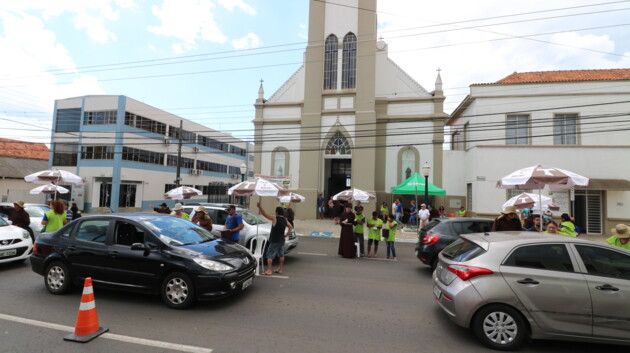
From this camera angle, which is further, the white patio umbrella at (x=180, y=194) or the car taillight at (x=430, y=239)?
the white patio umbrella at (x=180, y=194)

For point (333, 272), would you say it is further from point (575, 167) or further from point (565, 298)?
point (575, 167)

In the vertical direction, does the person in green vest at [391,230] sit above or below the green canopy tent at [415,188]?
below

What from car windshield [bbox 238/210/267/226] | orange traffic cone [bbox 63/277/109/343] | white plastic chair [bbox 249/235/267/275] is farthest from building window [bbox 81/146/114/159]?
orange traffic cone [bbox 63/277/109/343]

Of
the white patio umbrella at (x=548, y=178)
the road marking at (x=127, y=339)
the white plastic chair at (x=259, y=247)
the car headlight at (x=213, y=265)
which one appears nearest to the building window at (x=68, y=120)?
the white plastic chair at (x=259, y=247)

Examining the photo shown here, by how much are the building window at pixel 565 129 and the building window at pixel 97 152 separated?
1449 inches

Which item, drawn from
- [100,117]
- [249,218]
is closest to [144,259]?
[249,218]

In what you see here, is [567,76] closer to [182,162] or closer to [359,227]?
[359,227]

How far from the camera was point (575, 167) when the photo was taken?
1747 cm

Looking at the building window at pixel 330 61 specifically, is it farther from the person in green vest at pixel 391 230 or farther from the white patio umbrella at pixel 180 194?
the person in green vest at pixel 391 230

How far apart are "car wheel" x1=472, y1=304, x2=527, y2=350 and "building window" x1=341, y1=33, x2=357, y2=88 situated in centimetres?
2141

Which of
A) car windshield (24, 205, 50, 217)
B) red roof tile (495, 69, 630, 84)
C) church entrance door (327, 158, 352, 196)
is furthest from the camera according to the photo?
church entrance door (327, 158, 352, 196)

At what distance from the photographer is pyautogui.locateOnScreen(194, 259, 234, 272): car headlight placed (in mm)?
4961

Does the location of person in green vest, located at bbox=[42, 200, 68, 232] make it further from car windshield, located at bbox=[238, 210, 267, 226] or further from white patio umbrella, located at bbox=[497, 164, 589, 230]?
white patio umbrella, located at bbox=[497, 164, 589, 230]

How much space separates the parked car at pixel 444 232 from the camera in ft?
25.5
